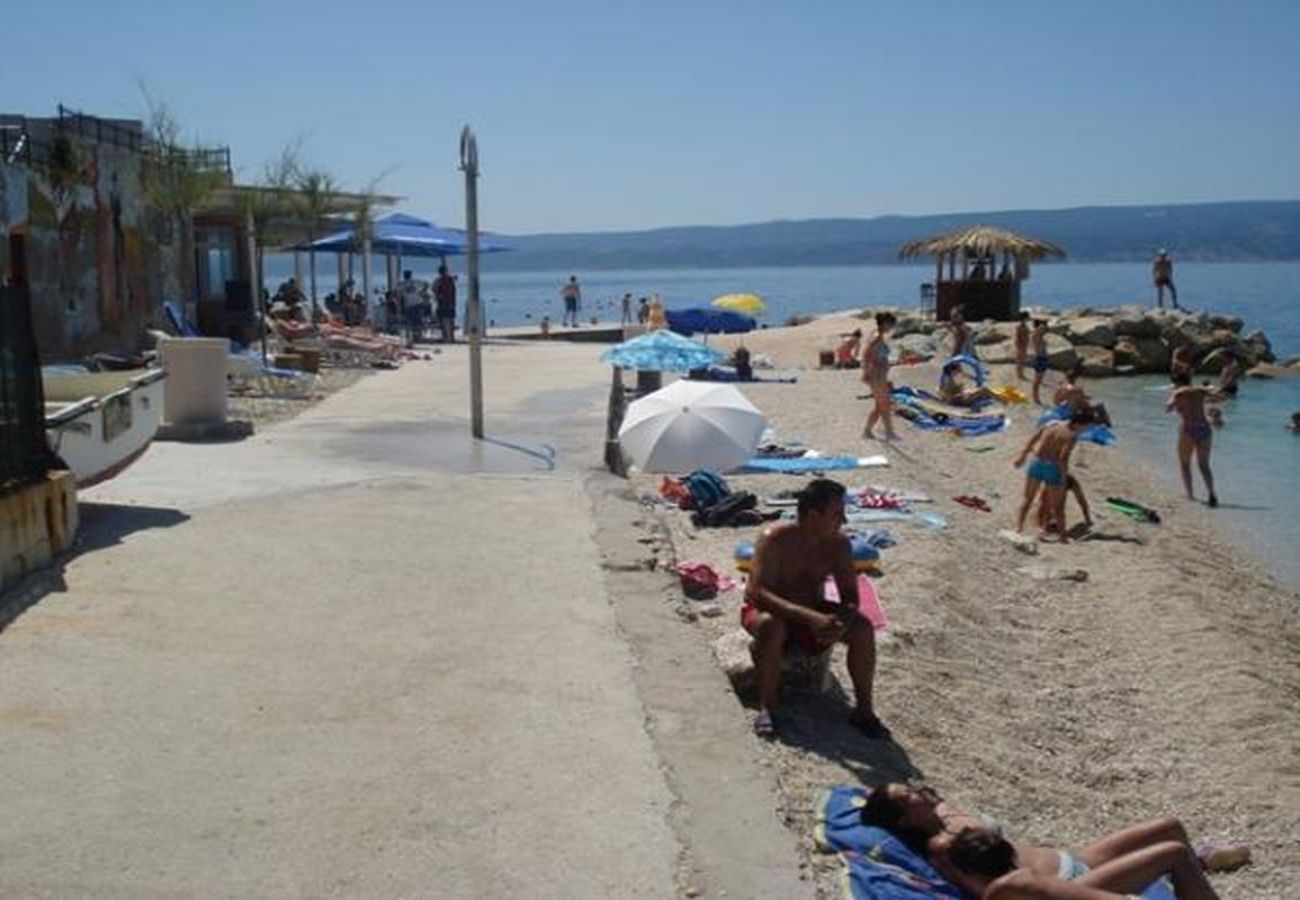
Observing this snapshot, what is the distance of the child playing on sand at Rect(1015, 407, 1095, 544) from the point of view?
41.1ft

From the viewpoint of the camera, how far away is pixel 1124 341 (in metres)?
35.9

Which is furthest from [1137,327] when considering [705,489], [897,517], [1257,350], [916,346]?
[705,489]

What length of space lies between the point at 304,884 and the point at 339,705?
1657 millimetres

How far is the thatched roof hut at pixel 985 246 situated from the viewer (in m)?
36.8

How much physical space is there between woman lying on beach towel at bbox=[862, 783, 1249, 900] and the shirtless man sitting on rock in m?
1.12

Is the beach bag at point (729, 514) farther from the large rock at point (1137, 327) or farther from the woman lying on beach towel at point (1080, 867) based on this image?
the large rock at point (1137, 327)

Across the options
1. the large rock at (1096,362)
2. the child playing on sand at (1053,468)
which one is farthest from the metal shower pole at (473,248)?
the large rock at (1096,362)

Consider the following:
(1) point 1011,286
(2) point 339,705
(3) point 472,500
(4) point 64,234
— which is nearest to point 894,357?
(1) point 1011,286

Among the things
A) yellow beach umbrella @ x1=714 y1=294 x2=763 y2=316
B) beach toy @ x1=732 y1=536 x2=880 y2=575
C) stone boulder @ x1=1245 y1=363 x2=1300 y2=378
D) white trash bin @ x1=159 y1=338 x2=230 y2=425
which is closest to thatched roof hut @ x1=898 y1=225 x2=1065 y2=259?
stone boulder @ x1=1245 y1=363 x2=1300 y2=378

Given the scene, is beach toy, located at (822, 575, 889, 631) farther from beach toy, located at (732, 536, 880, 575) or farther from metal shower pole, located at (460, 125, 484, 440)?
metal shower pole, located at (460, 125, 484, 440)

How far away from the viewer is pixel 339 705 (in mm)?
5945

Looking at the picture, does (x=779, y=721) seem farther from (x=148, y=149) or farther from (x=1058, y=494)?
(x=148, y=149)

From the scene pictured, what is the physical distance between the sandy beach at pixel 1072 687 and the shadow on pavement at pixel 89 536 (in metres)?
3.25

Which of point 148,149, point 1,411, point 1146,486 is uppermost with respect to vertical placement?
point 148,149
